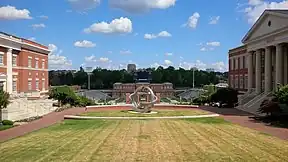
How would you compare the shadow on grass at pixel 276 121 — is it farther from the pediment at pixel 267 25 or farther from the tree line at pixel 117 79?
the tree line at pixel 117 79

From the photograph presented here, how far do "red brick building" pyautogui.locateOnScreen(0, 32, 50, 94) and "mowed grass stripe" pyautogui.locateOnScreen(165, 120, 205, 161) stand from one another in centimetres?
3351

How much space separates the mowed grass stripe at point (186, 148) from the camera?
17062 millimetres

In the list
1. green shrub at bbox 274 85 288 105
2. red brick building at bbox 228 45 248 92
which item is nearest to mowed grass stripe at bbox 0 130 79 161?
green shrub at bbox 274 85 288 105

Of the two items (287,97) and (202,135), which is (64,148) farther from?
(287,97)

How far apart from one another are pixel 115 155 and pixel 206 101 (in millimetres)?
43281

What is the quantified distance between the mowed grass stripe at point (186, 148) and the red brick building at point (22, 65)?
33509mm

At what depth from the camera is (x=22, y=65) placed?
2301 inches

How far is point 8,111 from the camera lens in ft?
119

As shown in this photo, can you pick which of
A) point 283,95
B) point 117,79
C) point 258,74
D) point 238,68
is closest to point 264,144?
point 283,95

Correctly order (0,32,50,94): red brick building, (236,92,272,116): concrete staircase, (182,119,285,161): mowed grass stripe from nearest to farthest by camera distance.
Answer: (182,119,285,161): mowed grass stripe < (236,92,272,116): concrete staircase < (0,32,50,94): red brick building

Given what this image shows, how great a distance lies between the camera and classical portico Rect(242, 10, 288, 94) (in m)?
43.1

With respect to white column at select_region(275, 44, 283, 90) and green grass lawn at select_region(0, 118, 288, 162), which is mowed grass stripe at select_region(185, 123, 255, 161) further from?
white column at select_region(275, 44, 283, 90)

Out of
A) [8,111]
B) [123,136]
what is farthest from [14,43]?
[123,136]

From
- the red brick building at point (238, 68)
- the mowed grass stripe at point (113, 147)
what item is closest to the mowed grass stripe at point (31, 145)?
the mowed grass stripe at point (113, 147)
